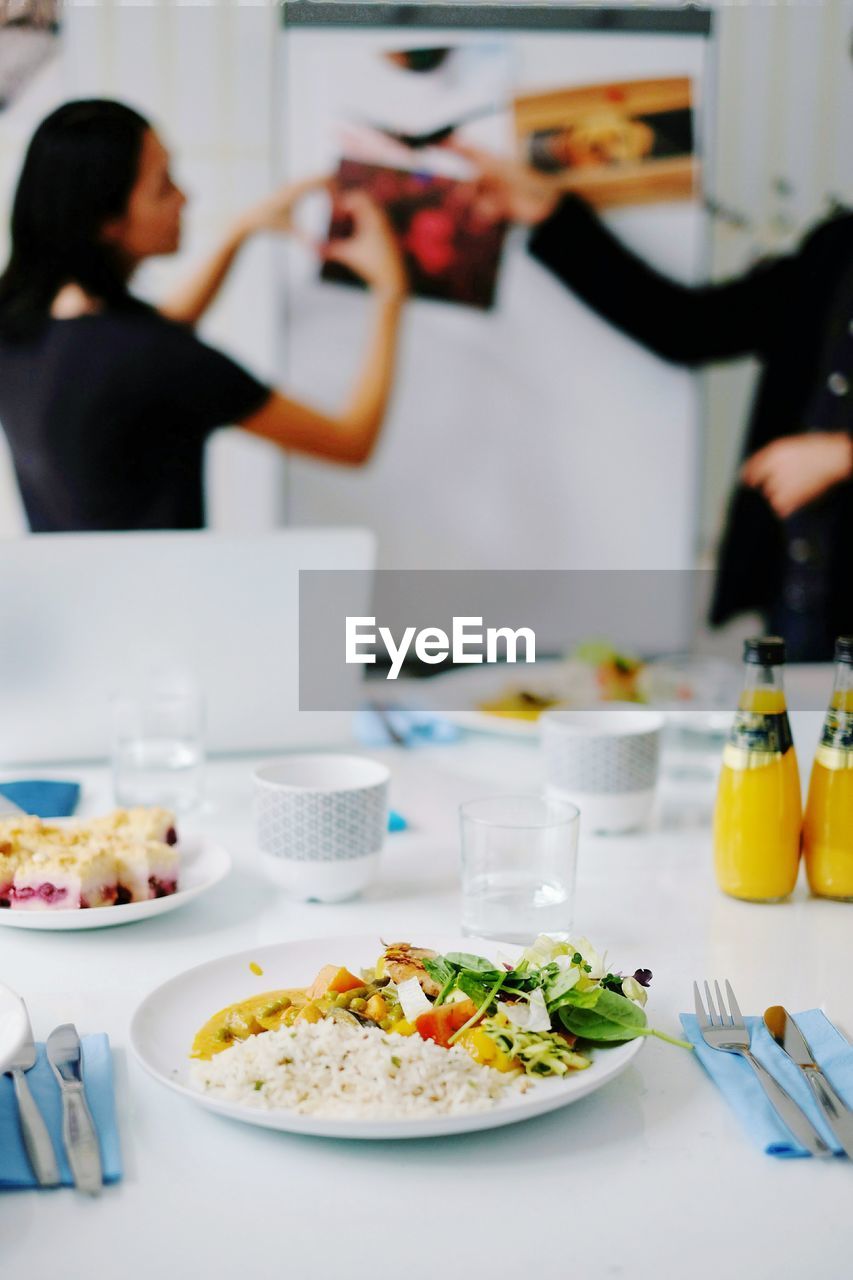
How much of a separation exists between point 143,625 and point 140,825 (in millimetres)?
411

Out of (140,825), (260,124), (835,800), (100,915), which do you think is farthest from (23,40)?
(835,800)

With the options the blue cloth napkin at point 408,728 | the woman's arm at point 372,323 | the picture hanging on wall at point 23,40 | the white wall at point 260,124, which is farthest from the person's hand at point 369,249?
the blue cloth napkin at point 408,728

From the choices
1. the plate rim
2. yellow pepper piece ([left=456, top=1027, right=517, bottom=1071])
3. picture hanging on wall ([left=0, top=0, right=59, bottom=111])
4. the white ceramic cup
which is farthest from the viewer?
picture hanging on wall ([left=0, top=0, right=59, bottom=111])

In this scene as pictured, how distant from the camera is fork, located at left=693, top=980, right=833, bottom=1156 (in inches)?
25.4

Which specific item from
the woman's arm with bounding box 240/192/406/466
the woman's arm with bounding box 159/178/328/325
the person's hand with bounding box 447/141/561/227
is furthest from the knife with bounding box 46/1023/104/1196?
the person's hand with bounding box 447/141/561/227

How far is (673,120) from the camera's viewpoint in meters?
2.80

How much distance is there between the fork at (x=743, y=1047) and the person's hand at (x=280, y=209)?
2.22 meters

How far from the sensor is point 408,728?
5.26 ft

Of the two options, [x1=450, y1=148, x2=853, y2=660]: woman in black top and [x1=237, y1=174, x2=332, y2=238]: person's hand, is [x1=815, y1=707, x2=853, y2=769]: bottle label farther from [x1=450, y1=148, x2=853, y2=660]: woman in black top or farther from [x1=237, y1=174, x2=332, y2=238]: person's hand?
[x1=237, y1=174, x2=332, y2=238]: person's hand

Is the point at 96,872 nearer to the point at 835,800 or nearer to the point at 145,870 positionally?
the point at 145,870

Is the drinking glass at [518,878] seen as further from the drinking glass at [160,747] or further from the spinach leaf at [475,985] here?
Answer: the drinking glass at [160,747]

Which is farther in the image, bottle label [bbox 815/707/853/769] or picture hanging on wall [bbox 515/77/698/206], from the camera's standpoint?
picture hanging on wall [bbox 515/77/698/206]

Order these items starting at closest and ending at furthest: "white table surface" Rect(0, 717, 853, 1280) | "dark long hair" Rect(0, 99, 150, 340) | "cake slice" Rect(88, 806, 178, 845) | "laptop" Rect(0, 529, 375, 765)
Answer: "white table surface" Rect(0, 717, 853, 1280), "cake slice" Rect(88, 806, 178, 845), "laptop" Rect(0, 529, 375, 765), "dark long hair" Rect(0, 99, 150, 340)

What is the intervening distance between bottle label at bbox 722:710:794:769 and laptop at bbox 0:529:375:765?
543 millimetres
